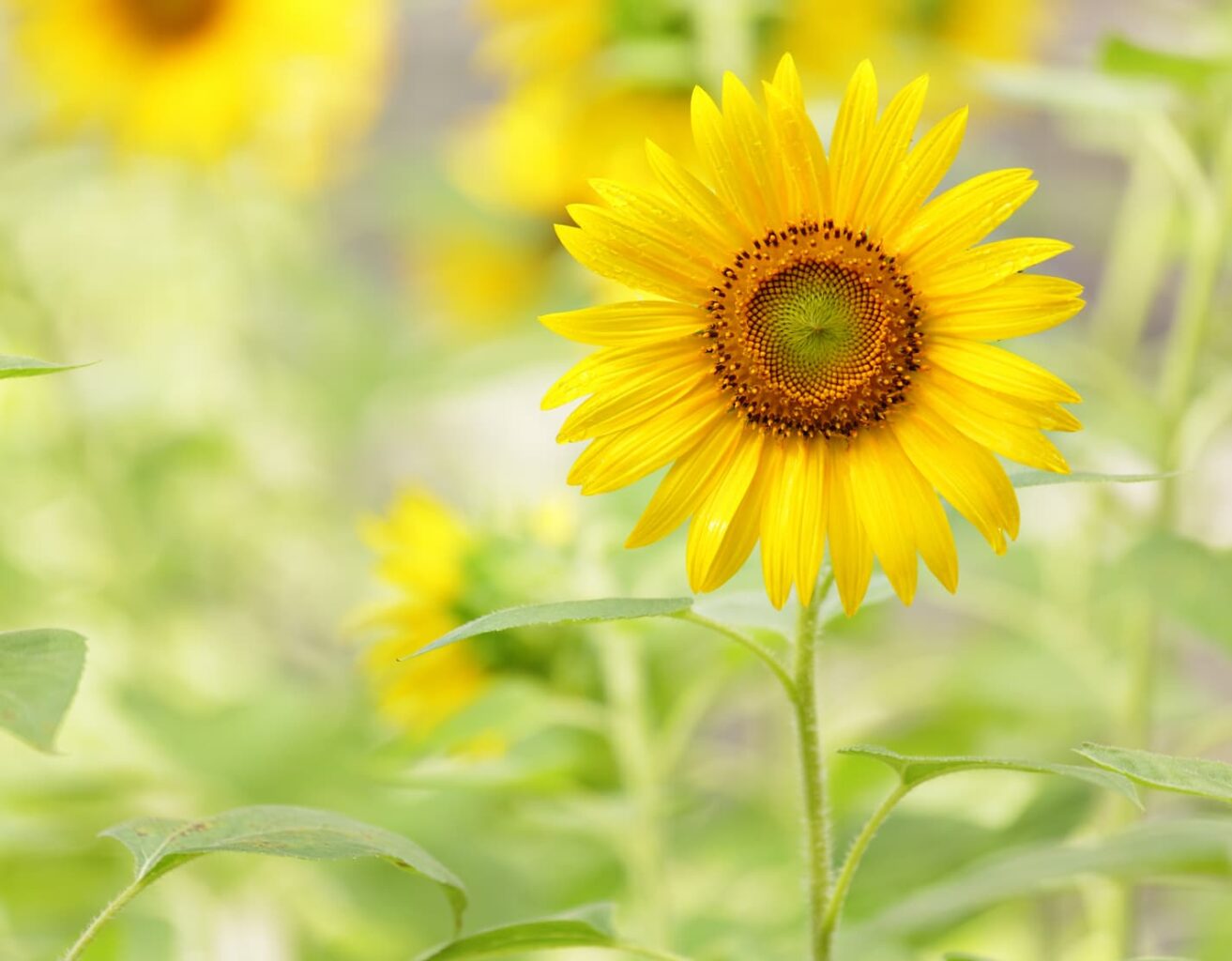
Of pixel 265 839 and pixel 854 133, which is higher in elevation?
pixel 854 133

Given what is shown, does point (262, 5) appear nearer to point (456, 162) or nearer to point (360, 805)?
point (456, 162)

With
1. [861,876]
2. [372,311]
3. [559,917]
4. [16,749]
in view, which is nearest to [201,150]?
[372,311]

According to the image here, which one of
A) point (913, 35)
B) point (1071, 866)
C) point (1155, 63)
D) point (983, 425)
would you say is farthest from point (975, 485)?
point (913, 35)

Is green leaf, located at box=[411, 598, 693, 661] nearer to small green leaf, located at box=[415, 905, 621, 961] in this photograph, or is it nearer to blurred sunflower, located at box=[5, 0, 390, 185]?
small green leaf, located at box=[415, 905, 621, 961]

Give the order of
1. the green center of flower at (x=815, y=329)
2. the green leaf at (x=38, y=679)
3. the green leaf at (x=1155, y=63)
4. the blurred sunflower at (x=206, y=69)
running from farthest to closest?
the blurred sunflower at (x=206, y=69)
the green leaf at (x=1155, y=63)
the green center of flower at (x=815, y=329)
the green leaf at (x=38, y=679)

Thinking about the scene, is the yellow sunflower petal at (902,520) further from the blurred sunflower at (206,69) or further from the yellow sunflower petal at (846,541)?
the blurred sunflower at (206,69)

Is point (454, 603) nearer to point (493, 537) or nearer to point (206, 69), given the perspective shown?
point (493, 537)

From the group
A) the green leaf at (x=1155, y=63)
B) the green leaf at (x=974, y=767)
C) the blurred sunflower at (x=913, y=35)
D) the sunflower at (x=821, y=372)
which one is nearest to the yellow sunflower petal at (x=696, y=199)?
the sunflower at (x=821, y=372)
